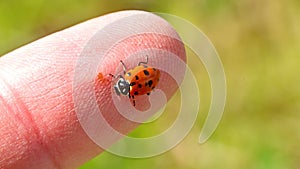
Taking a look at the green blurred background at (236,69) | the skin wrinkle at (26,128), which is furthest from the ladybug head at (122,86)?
the green blurred background at (236,69)

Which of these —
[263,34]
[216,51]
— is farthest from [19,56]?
[263,34]

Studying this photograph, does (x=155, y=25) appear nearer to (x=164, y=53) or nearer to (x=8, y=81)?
(x=164, y=53)

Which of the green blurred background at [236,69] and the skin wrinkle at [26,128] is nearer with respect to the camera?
the skin wrinkle at [26,128]

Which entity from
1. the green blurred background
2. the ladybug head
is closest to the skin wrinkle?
the ladybug head

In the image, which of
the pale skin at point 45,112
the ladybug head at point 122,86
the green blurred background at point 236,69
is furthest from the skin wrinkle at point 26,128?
the green blurred background at point 236,69

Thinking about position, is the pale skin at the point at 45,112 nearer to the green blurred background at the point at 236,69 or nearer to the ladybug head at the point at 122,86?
the ladybug head at the point at 122,86

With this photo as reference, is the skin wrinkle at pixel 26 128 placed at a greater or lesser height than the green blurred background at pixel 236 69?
lesser

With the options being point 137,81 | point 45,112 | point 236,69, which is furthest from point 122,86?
point 236,69
